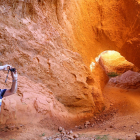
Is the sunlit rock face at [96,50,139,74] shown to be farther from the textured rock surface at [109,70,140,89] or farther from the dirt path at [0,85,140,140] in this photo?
the dirt path at [0,85,140,140]

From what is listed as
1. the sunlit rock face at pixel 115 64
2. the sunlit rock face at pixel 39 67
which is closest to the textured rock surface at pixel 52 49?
the sunlit rock face at pixel 39 67

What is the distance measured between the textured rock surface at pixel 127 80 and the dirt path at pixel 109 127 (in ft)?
9.48

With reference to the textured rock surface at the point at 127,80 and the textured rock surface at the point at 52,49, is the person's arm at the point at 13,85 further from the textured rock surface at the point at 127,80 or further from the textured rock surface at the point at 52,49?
the textured rock surface at the point at 127,80

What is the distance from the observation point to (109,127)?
4.28 m

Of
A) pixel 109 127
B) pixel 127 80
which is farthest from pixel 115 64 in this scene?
pixel 109 127

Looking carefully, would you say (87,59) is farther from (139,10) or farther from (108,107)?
(139,10)

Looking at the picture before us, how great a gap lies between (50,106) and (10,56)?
1.82 m

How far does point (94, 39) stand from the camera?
292 inches

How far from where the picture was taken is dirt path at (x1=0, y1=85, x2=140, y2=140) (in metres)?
2.97

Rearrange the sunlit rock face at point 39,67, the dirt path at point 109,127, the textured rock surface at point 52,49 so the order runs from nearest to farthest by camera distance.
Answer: the dirt path at point 109,127 < the sunlit rock face at point 39,67 < the textured rock surface at point 52,49

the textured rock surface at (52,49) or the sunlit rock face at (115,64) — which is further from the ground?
the sunlit rock face at (115,64)

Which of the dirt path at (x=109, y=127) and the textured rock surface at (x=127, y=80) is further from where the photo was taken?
the textured rock surface at (x=127, y=80)

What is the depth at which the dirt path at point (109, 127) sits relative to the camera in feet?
9.73

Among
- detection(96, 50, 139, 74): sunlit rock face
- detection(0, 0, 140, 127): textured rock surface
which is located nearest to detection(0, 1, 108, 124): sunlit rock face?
detection(0, 0, 140, 127): textured rock surface
